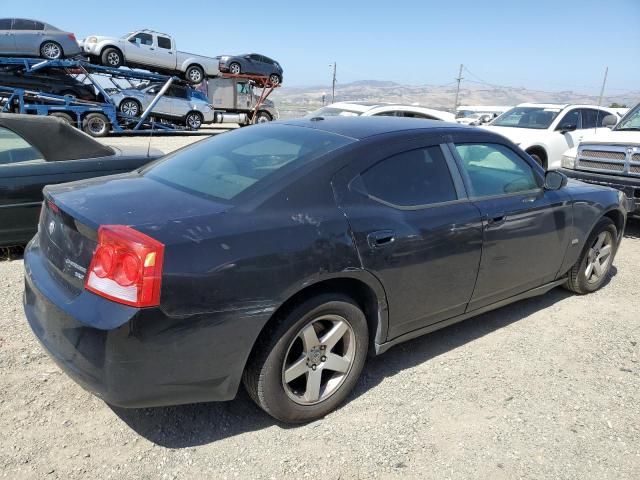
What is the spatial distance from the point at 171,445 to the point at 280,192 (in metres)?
1.37

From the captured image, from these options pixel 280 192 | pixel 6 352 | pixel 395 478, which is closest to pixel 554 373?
pixel 395 478

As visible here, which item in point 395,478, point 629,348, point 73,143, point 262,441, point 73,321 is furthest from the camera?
point 73,143

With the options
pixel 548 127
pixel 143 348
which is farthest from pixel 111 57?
pixel 143 348

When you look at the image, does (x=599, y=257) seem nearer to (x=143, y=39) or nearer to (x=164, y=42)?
(x=143, y=39)

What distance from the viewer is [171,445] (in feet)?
8.39

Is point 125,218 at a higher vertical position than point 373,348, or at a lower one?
higher

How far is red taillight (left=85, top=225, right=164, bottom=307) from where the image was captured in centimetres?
209

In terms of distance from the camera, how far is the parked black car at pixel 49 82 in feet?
52.8

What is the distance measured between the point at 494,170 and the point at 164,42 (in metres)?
19.8

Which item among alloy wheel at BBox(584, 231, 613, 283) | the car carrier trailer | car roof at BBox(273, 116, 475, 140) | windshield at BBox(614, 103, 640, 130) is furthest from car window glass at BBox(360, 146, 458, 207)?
the car carrier trailer

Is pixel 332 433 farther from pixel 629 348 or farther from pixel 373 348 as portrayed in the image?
pixel 629 348

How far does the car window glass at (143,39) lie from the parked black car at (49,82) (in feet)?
11.0

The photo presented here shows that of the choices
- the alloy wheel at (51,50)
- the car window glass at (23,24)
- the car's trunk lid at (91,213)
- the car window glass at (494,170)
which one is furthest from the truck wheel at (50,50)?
the car window glass at (494,170)

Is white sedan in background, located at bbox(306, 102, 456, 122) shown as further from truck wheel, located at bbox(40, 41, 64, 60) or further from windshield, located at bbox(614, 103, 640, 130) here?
truck wheel, located at bbox(40, 41, 64, 60)
